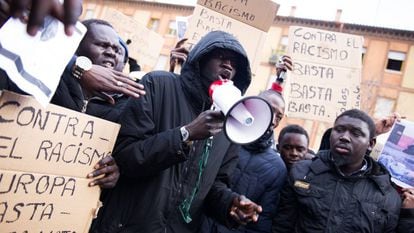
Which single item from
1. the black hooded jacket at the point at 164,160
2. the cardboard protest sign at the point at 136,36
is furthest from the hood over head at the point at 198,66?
the cardboard protest sign at the point at 136,36

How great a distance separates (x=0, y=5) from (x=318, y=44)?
11.4 ft

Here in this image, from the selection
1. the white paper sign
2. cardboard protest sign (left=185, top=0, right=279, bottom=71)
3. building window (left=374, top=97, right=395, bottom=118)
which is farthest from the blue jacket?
building window (left=374, top=97, right=395, bottom=118)

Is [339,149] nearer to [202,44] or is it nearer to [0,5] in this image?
[202,44]

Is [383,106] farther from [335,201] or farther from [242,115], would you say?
[242,115]

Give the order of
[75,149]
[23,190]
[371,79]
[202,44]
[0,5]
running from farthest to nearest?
[371,79] < [202,44] < [75,149] < [23,190] < [0,5]

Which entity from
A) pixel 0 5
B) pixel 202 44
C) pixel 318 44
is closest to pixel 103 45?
pixel 202 44

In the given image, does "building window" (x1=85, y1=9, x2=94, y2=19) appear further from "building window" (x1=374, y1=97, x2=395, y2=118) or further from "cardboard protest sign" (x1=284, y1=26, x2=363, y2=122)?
"cardboard protest sign" (x1=284, y1=26, x2=363, y2=122)

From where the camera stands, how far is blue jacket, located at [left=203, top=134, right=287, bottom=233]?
2676mm

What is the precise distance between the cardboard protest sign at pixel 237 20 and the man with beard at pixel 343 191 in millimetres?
1216

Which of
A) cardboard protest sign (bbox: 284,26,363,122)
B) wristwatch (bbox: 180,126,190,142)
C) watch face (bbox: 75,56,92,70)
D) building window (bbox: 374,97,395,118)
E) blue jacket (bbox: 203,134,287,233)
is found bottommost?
blue jacket (bbox: 203,134,287,233)

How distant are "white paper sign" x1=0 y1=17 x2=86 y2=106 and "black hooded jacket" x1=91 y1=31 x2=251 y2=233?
605 mm

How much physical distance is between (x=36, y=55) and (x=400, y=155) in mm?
2485

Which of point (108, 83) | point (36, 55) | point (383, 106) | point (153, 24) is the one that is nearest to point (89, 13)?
point (153, 24)

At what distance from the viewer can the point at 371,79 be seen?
23984 millimetres
